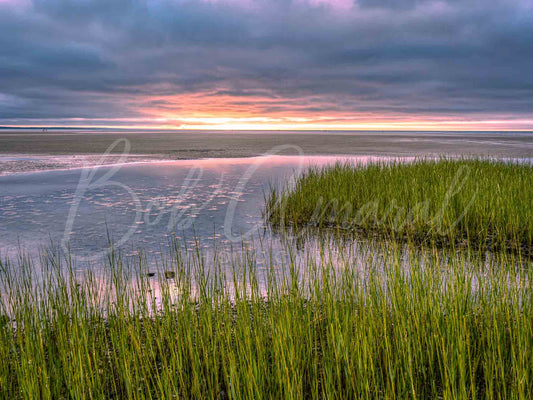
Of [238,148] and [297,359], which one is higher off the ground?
[238,148]

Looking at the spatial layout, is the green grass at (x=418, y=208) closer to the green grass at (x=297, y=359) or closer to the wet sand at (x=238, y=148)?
the green grass at (x=297, y=359)

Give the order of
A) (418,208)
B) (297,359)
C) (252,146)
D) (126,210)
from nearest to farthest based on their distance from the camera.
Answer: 1. (297,359)
2. (418,208)
3. (126,210)
4. (252,146)

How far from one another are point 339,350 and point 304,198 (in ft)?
25.2

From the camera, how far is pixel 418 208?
8.74 metres

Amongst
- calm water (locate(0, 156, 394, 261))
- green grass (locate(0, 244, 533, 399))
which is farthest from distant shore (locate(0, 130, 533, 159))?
green grass (locate(0, 244, 533, 399))

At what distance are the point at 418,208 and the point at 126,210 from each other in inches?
296

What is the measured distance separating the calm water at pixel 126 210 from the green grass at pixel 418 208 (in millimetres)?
1378

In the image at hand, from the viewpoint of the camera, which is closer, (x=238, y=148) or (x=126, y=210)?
(x=126, y=210)

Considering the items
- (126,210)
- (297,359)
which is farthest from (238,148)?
(297,359)

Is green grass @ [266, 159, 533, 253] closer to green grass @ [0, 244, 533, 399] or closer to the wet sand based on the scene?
green grass @ [0, 244, 533, 399]

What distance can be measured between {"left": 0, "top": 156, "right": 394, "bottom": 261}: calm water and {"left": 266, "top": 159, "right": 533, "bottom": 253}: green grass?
4.52 ft

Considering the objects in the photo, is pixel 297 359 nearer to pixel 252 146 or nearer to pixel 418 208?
pixel 418 208

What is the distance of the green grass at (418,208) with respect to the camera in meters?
7.77

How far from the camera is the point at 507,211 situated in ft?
25.8
